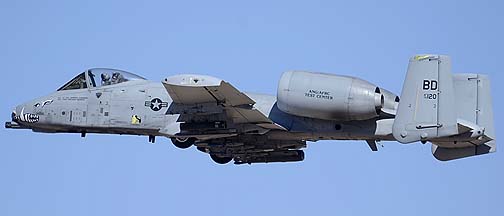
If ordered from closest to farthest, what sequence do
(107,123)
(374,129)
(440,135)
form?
(440,135)
(374,129)
(107,123)

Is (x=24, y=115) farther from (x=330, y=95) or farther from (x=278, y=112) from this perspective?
(x=330, y=95)

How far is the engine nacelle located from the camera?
1437 inches

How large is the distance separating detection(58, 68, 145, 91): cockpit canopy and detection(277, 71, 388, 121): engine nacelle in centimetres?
631

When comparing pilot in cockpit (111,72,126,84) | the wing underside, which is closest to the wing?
the wing underside

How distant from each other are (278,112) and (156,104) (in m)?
3.76

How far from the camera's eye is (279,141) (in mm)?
40625

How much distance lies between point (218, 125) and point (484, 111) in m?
7.79

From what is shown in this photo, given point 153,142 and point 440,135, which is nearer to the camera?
point 440,135

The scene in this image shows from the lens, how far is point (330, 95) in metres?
36.6

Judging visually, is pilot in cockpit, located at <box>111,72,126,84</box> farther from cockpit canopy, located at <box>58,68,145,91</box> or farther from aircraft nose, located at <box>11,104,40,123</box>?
aircraft nose, located at <box>11,104,40,123</box>

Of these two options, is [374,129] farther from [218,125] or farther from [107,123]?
[107,123]

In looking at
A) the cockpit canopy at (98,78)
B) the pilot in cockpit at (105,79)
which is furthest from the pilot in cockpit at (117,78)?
the pilot in cockpit at (105,79)

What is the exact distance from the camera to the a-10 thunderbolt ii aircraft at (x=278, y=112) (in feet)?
116

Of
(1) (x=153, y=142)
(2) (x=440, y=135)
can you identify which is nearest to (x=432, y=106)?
(2) (x=440, y=135)
